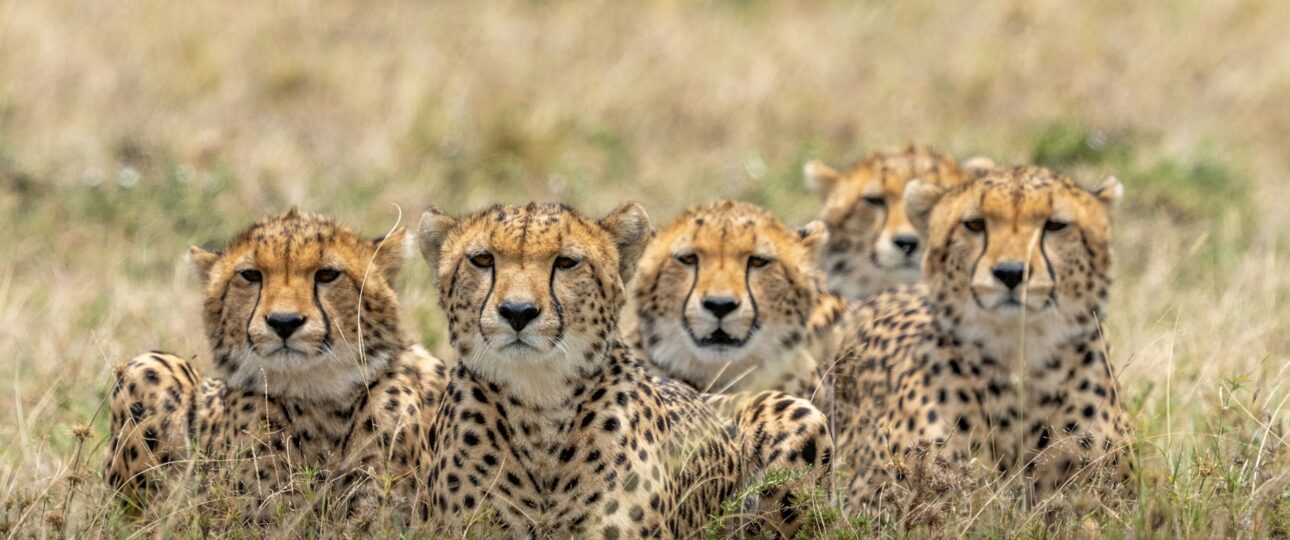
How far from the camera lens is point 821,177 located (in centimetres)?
679

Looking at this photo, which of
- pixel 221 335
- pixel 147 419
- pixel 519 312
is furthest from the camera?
pixel 147 419

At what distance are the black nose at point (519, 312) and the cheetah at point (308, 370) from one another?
21.2 inches

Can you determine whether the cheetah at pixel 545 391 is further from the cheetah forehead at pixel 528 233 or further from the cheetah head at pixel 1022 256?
the cheetah head at pixel 1022 256

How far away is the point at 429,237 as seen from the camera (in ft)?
12.8

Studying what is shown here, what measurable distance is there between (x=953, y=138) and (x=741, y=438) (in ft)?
16.9

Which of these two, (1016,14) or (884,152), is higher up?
(1016,14)

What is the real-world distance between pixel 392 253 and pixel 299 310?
0.42 meters

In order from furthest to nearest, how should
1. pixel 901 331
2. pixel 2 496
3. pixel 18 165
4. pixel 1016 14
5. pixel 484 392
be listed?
pixel 1016 14, pixel 18 165, pixel 901 331, pixel 2 496, pixel 484 392

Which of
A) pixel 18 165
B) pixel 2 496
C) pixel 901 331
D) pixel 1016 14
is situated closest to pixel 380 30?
pixel 18 165

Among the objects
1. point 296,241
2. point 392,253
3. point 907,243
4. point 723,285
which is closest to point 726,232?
point 723,285

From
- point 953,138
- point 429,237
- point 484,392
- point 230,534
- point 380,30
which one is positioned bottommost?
point 230,534

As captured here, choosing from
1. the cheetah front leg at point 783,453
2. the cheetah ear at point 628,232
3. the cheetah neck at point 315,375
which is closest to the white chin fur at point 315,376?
the cheetah neck at point 315,375

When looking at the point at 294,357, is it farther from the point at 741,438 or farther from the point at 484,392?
the point at 741,438

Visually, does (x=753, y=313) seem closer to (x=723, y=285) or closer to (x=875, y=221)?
(x=723, y=285)
